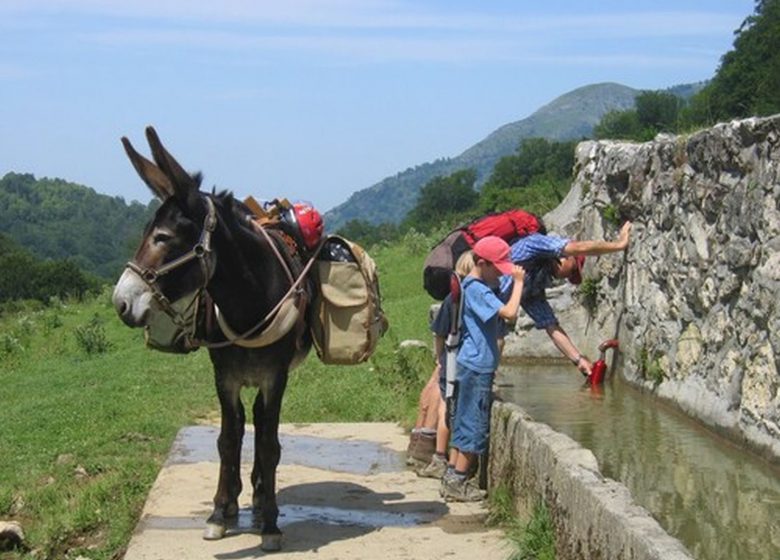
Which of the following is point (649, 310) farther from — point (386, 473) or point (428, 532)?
point (428, 532)

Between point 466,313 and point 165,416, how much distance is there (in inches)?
190

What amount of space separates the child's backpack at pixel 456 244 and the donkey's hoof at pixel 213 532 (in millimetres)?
2315

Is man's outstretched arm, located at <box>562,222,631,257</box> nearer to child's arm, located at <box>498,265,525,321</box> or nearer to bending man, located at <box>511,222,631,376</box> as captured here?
bending man, located at <box>511,222,631,376</box>

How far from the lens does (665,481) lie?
24.2 ft

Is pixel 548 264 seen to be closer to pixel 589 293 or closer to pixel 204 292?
pixel 589 293

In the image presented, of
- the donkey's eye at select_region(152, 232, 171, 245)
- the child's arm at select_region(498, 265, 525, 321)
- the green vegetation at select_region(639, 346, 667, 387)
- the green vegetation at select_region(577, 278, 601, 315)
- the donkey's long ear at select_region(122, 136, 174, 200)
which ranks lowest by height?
the green vegetation at select_region(639, 346, 667, 387)

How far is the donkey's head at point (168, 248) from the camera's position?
594 cm

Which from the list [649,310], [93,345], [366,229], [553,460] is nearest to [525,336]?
[649,310]

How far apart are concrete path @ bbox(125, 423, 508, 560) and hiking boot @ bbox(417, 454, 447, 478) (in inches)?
3.0

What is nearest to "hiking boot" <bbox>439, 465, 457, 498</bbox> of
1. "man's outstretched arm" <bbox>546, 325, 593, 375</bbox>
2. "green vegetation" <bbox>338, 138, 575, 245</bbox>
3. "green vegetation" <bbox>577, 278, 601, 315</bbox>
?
"man's outstretched arm" <bbox>546, 325, 593, 375</bbox>

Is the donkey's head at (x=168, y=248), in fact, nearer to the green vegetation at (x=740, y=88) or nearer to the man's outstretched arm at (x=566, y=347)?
the man's outstretched arm at (x=566, y=347)

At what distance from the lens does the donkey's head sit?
594 cm

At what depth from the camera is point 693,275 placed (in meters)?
9.47

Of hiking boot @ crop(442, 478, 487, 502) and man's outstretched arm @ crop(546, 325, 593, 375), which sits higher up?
man's outstretched arm @ crop(546, 325, 593, 375)
